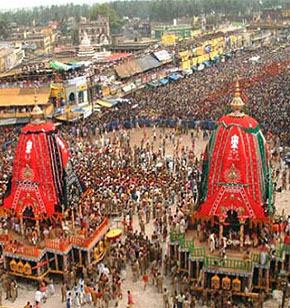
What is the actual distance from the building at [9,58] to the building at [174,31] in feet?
81.8

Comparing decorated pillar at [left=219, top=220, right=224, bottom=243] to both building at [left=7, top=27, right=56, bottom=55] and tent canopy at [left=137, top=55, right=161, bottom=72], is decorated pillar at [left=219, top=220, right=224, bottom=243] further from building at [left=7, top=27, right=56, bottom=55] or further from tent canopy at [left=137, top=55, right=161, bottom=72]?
building at [left=7, top=27, right=56, bottom=55]

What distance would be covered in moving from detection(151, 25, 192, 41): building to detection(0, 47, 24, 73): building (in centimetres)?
2494

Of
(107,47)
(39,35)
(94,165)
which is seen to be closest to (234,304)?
(94,165)

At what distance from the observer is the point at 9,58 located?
6456cm

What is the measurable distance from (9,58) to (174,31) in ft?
104

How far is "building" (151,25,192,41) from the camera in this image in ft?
280

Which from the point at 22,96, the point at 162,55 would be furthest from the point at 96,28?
the point at 22,96

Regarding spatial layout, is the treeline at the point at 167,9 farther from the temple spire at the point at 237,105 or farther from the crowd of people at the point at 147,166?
the temple spire at the point at 237,105

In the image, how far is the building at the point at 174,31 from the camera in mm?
85438

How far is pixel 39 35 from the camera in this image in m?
88.6

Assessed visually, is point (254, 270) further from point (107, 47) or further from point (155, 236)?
point (107, 47)

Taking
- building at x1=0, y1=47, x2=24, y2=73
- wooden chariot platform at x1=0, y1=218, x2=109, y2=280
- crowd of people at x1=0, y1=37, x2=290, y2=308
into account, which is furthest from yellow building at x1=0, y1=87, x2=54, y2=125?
building at x1=0, y1=47, x2=24, y2=73

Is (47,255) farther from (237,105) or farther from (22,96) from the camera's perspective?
(22,96)

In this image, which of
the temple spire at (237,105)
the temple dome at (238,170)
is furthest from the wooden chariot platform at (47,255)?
the temple spire at (237,105)
